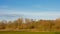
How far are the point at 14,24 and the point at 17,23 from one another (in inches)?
32.6

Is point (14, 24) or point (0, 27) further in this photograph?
point (14, 24)

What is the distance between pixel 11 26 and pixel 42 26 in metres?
5.74

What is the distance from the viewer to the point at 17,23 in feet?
80.5

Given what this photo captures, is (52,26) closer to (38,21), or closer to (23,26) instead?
(38,21)

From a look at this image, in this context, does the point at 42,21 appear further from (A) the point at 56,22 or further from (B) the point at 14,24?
(B) the point at 14,24

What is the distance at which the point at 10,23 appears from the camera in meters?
24.1

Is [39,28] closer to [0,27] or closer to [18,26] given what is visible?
[18,26]

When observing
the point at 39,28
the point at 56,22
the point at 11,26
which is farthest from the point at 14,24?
the point at 56,22

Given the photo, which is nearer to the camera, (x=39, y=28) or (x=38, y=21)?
(x=39, y=28)

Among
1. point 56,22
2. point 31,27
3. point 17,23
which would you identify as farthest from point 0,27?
point 56,22

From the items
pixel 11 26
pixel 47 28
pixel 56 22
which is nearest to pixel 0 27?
pixel 11 26

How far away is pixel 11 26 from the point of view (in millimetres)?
23375

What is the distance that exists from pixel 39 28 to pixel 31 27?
167cm

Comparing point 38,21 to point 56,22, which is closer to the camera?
point 56,22
